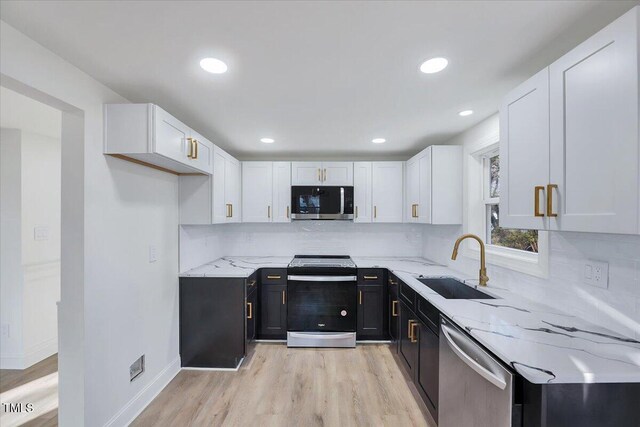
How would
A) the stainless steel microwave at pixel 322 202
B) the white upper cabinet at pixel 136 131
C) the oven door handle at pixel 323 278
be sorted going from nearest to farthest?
1. the white upper cabinet at pixel 136 131
2. the oven door handle at pixel 323 278
3. the stainless steel microwave at pixel 322 202

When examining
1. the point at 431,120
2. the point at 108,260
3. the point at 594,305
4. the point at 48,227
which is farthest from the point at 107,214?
the point at 594,305

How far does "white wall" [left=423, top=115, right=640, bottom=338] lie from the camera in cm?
123

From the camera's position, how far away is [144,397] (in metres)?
2.08

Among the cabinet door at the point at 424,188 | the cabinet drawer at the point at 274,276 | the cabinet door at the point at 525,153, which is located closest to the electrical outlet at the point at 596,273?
the cabinet door at the point at 525,153

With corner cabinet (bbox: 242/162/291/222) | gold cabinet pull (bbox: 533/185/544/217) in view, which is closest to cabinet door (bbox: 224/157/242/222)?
corner cabinet (bbox: 242/162/291/222)

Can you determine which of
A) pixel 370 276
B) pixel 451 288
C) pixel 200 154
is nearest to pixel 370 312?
pixel 370 276

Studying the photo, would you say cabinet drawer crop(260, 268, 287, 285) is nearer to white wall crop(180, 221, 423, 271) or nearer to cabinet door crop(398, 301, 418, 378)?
white wall crop(180, 221, 423, 271)

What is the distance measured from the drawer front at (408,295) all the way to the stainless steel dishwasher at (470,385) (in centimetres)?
55

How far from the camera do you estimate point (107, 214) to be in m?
1.76

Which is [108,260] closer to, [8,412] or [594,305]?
[8,412]

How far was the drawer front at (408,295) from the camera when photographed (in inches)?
88.2

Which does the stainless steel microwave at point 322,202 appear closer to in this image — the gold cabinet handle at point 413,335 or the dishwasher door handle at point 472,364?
the gold cabinet handle at point 413,335

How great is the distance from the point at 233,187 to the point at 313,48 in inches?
86.5

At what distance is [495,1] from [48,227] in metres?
3.99
